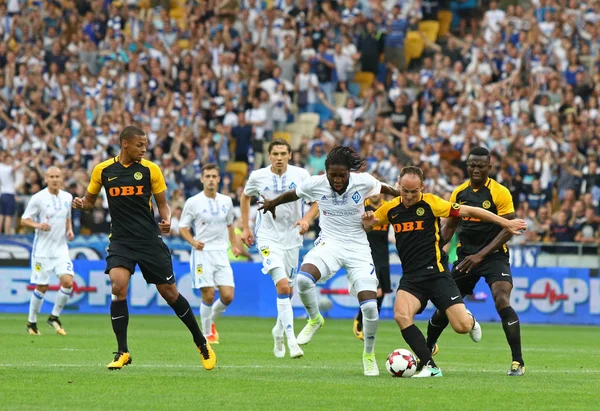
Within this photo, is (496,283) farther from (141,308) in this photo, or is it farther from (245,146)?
(245,146)

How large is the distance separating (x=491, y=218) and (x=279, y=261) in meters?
Result: 4.13

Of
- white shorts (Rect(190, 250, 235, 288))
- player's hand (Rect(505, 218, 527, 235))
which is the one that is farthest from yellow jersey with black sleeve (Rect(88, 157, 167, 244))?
white shorts (Rect(190, 250, 235, 288))

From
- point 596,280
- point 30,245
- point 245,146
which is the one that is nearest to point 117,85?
point 245,146

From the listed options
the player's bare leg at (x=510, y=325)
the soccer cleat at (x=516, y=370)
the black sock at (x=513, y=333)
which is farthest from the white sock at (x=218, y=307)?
the soccer cleat at (x=516, y=370)

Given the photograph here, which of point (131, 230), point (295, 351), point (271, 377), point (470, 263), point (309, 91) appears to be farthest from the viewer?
point (309, 91)

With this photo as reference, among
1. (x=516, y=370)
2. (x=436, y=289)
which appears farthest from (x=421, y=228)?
(x=516, y=370)

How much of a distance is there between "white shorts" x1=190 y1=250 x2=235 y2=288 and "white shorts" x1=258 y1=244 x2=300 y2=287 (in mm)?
2921

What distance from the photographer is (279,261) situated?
16.0 m

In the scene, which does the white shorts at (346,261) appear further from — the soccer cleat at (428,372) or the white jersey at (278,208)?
the white jersey at (278,208)

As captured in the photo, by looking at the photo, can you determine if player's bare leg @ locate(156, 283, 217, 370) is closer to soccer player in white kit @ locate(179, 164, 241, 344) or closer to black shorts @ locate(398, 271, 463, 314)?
black shorts @ locate(398, 271, 463, 314)

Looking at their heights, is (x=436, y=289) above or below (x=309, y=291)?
above

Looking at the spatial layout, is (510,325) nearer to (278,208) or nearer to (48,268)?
(278,208)

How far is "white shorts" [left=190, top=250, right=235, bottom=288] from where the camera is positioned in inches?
754

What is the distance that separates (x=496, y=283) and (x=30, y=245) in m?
16.2
